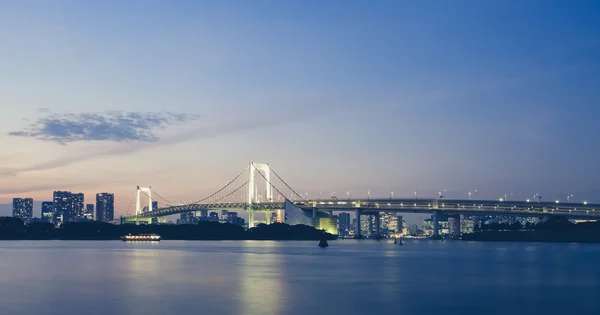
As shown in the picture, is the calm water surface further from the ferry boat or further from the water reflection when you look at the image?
the ferry boat

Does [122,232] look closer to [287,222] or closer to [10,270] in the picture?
[287,222]

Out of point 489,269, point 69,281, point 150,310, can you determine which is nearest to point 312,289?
point 150,310

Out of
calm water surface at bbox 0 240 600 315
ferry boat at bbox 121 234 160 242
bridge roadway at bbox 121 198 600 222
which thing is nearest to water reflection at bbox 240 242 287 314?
calm water surface at bbox 0 240 600 315

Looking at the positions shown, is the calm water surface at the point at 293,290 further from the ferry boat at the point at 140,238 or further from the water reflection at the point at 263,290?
the ferry boat at the point at 140,238

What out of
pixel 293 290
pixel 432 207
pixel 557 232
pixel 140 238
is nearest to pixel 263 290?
pixel 293 290

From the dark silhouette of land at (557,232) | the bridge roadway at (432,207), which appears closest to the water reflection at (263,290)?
the bridge roadway at (432,207)

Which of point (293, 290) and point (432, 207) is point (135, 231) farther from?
point (293, 290)

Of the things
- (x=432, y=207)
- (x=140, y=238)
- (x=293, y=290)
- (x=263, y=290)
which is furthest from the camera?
(x=140, y=238)
